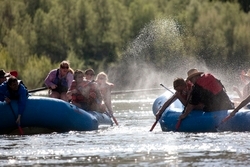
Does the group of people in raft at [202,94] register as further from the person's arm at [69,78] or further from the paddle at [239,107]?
the person's arm at [69,78]

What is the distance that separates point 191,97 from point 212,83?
416mm

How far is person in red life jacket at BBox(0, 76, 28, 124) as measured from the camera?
16641 millimetres

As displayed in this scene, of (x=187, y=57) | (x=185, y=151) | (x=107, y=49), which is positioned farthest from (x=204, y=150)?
(x=107, y=49)

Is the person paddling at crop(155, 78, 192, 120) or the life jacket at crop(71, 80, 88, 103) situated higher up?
the person paddling at crop(155, 78, 192, 120)

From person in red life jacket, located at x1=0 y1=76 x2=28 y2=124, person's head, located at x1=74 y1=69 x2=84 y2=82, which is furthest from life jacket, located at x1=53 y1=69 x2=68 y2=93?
person in red life jacket, located at x1=0 y1=76 x2=28 y2=124

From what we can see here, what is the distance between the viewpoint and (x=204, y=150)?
14125 millimetres

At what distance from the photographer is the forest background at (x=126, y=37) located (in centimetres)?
4903

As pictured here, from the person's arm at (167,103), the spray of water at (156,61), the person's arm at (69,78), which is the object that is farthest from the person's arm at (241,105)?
the spray of water at (156,61)

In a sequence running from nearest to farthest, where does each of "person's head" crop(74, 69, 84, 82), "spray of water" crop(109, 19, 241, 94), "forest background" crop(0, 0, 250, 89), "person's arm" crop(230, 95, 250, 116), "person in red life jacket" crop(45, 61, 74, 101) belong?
"person's arm" crop(230, 95, 250, 116) → "person's head" crop(74, 69, 84, 82) → "person in red life jacket" crop(45, 61, 74, 101) → "spray of water" crop(109, 19, 241, 94) → "forest background" crop(0, 0, 250, 89)

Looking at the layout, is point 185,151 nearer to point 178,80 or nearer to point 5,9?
point 178,80

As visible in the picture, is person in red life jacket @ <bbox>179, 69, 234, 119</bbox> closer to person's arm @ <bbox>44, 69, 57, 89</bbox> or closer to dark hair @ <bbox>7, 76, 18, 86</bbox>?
dark hair @ <bbox>7, 76, 18, 86</bbox>

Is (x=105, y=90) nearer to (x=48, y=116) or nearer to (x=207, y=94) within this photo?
(x=48, y=116)

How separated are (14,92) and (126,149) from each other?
3079 millimetres

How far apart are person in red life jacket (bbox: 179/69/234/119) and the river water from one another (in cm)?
62
